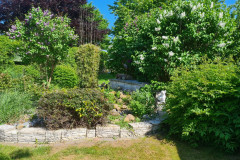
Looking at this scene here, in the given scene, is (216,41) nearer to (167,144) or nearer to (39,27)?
(167,144)

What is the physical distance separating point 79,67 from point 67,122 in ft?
12.9

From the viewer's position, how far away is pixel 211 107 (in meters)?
3.31

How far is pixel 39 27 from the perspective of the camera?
6.25 metres

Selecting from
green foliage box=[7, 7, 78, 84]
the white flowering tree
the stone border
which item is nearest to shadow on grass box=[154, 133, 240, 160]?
the stone border

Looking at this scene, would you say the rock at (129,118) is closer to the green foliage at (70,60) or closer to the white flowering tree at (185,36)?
the white flowering tree at (185,36)

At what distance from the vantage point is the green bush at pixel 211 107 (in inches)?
125

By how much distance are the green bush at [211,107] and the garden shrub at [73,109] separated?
1577 millimetres

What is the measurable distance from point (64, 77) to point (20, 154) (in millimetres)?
4950

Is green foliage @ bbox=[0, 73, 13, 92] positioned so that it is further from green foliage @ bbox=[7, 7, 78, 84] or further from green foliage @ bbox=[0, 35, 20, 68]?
green foliage @ bbox=[0, 35, 20, 68]

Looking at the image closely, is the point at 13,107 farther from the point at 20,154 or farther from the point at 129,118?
A: the point at 129,118

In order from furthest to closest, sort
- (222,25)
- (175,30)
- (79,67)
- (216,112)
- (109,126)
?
1. (79,67)
2. (175,30)
3. (222,25)
4. (109,126)
5. (216,112)

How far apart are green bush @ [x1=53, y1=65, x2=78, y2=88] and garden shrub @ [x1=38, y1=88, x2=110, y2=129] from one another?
3980 mm

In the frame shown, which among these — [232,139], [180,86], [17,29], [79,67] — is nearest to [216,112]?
[232,139]

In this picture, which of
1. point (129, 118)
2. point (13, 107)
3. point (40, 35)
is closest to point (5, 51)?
point (40, 35)
